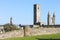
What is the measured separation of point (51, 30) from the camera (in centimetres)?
2684

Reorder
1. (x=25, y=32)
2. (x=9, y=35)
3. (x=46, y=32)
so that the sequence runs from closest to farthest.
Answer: (x=9, y=35) < (x=25, y=32) < (x=46, y=32)

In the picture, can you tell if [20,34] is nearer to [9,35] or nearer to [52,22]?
[9,35]

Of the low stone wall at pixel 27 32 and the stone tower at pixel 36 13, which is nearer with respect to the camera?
the low stone wall at pixel 27 32

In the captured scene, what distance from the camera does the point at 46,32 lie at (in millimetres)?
26281

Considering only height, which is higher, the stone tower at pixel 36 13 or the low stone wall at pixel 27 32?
the stone tower at pixel 36 13

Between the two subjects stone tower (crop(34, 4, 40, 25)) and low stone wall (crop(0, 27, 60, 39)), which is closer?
low stone wall (crop(0, 27, 60, 39))

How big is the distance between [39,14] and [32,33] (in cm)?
4307

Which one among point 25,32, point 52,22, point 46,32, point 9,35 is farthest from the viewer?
point 52,22

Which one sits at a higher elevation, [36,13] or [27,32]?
[36,13]

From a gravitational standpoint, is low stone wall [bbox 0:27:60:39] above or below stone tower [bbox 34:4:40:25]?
below

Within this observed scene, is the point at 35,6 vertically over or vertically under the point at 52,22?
over

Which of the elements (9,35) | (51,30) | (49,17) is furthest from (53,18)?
(9,35)

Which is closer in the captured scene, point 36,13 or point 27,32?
point 27,32

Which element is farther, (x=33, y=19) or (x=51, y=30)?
(x=33, y=19)
